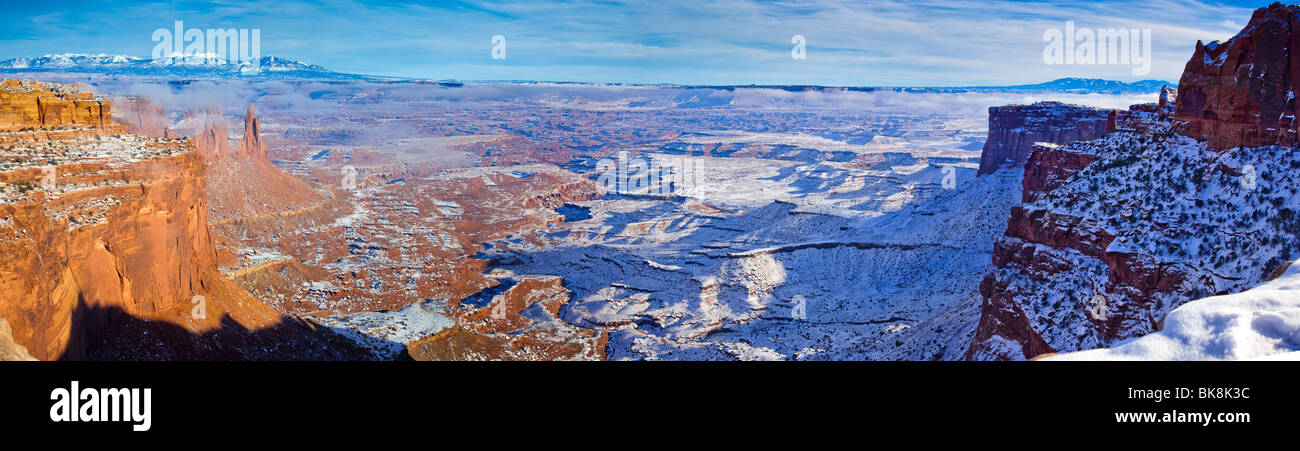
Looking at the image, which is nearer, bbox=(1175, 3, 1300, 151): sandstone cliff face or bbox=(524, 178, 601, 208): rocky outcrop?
bbox=(1175, 3, 1300, 151): sandstone cliff face

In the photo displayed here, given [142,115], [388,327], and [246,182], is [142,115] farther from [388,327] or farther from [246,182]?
[388,327]

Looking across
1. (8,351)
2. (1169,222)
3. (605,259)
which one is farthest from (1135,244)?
(605,259)

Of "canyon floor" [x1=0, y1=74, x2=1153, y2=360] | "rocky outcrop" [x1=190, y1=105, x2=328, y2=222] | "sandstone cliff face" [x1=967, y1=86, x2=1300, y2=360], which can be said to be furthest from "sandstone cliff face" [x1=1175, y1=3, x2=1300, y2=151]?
"rocky outcrop" [x1=190, y1=105, x2=328, y2=222]

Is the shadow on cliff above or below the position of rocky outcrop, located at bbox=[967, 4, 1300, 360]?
below

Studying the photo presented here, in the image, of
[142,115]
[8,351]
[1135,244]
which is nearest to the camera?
[8,351]

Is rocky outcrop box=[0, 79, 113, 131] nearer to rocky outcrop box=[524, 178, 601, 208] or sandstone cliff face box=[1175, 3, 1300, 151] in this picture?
sandstone cliff face box=[1175, 3, 1300, 151]

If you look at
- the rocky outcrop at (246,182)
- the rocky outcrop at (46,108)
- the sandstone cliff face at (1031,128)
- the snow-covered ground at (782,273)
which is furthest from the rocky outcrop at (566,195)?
the rocky outcrop at (46,108)
